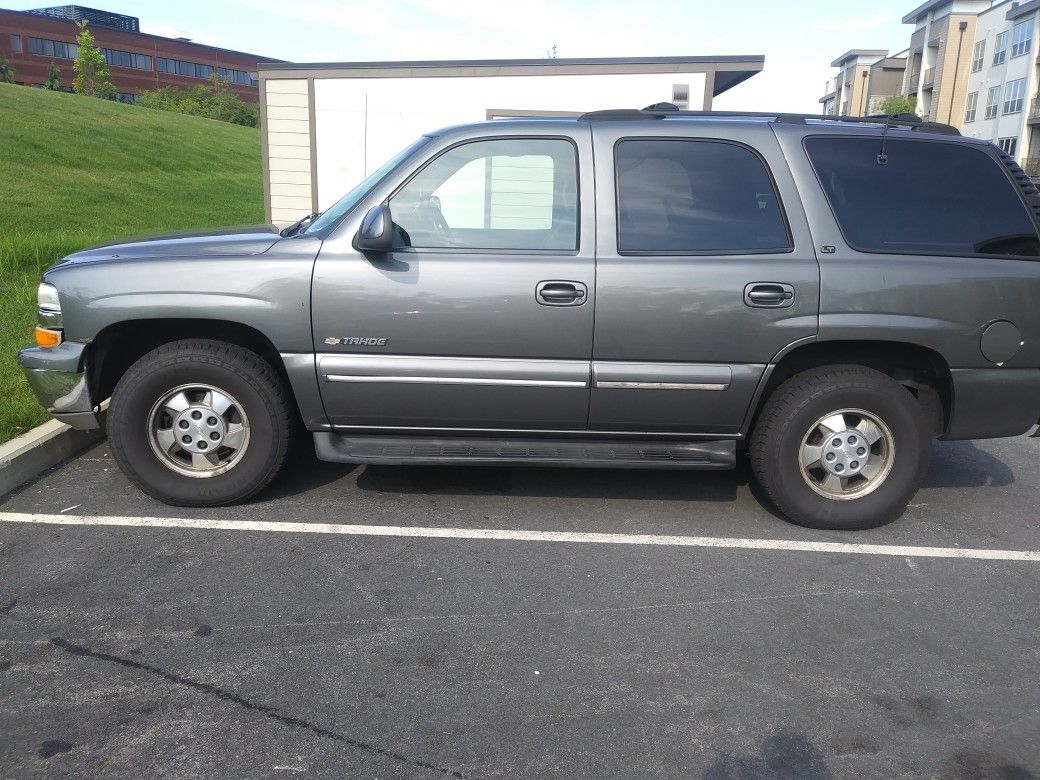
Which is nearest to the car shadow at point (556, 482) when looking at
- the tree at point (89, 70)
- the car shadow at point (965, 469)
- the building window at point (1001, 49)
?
Result: the car shadow at point (965, 469)

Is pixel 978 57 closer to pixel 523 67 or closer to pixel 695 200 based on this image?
pixel 523 67

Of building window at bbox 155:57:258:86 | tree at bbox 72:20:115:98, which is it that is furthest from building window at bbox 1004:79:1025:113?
building window at bbox 155:57:258:86

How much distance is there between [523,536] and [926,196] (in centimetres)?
258

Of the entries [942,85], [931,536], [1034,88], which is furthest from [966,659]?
[942,85]

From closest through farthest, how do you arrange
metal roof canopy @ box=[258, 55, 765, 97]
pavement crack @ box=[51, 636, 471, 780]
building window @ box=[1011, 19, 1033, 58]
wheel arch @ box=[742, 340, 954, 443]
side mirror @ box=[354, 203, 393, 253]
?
1. pavement crack @ box=[51, 636, 471, 780]
2. side mirror @ box=[354, 203, 393, 253]
3. wheel arch @ box=[742, 340, 954, 443]
4. metal roof canopy @ box=[258, 55, 765, 97]
5. building window @ box=[1011, 19, 1033, 58]

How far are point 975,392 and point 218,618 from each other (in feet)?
11.9

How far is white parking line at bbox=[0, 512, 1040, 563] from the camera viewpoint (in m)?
4.41

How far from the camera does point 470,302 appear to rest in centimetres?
427

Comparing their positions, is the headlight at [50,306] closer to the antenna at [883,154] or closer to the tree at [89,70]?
the antenna at [883,154]

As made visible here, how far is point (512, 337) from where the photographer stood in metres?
4.32

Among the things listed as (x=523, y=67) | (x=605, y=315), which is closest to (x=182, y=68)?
(x=523, y=67)

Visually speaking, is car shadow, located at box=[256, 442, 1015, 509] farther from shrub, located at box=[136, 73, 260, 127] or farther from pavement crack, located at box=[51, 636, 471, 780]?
shrub, located at box=[136, 73, 260, 127]

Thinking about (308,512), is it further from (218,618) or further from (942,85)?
(942,85)

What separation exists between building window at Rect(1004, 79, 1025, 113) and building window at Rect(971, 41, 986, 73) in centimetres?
586
